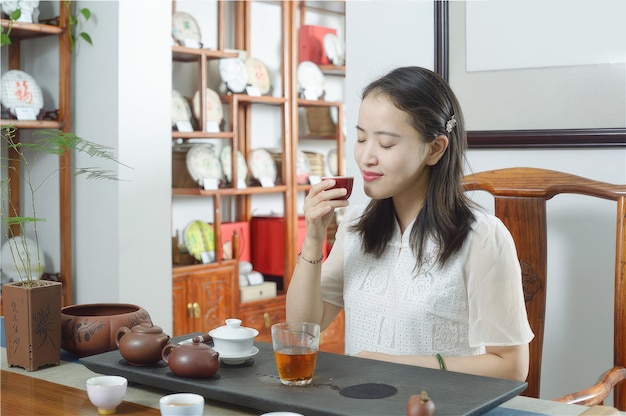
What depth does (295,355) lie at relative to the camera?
1.44m

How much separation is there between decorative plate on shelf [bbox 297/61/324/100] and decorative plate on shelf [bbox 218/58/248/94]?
0.53 m

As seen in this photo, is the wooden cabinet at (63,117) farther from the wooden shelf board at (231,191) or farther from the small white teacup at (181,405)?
the small white teacup at (181,405)

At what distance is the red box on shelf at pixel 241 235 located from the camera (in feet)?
15.2

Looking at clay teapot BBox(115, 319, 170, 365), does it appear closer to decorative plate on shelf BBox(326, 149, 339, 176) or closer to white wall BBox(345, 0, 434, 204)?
white wall BBox(345, 0, 434, 204)

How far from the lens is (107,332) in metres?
1.81

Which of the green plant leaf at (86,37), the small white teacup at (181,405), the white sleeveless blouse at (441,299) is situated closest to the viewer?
the small white teacup at (181,405)

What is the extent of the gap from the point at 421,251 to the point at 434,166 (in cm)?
20

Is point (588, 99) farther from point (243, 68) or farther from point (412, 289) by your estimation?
point (243, 68)

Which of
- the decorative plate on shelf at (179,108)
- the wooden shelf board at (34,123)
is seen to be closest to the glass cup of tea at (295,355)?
the wooden shelf board at (34,123)

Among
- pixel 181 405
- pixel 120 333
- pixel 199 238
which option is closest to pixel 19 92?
pixel 199 238

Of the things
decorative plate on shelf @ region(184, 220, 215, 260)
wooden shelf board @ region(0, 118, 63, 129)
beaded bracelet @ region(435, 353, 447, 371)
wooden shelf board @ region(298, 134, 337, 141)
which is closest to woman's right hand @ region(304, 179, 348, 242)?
beaded bracelet @ region(435, 353, 447, 371)

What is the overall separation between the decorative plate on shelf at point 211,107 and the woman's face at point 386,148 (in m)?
2.53

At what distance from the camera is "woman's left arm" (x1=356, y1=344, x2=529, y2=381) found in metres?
1.69

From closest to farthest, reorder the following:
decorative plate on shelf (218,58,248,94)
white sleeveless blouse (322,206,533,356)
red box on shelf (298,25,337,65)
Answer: white sleeveless blouse (322,206,533,356) < decorative plate on shelf (218,58,248,94) < red box on shelf (298,25,337,65)
